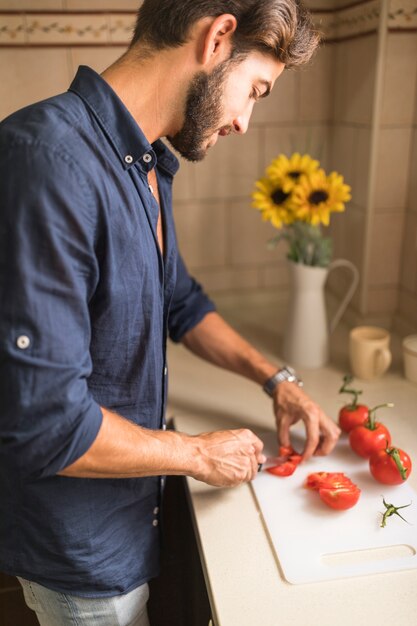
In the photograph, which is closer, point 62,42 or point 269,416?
point 269,416

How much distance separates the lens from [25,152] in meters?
0.61

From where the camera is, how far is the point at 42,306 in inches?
23.5

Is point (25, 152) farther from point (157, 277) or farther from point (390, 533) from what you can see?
point (390, 533)

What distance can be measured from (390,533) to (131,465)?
1.20 ft

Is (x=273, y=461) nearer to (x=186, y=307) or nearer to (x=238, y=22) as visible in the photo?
(x=186, y=307)

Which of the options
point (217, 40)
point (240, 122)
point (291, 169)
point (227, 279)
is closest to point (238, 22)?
point (217, 40)

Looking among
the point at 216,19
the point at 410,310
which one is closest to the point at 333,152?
the point at 410,310

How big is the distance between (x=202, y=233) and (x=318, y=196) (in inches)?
17.8

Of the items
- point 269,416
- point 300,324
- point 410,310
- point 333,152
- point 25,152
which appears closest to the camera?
point 25,152

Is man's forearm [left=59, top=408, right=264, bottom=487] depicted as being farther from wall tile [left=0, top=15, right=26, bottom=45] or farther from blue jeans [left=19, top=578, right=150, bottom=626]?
wall tile [left=0, top=15, right=26, bottom=45]

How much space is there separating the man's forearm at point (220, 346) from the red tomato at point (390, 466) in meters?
0.29

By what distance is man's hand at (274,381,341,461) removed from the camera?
960mm

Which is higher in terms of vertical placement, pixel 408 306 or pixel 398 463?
pixel 408 306

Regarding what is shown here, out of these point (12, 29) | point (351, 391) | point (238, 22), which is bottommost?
point (351, 391)
